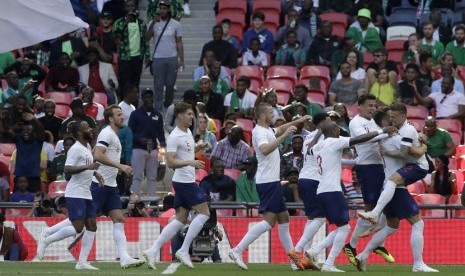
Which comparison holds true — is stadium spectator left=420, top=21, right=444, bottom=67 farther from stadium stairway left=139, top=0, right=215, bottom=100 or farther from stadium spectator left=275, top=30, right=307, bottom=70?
stadium stairway left=139, top=0, right=215, bottom=100

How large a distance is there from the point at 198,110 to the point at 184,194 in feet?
20.9

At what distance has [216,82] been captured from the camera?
93.3 feet

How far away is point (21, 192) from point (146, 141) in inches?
87.6

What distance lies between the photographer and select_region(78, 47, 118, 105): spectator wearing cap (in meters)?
28.9

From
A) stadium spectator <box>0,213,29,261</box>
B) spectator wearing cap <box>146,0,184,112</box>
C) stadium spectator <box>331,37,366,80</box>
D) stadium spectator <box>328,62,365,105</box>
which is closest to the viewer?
stadium spectator <box>0,213,29,261</box>

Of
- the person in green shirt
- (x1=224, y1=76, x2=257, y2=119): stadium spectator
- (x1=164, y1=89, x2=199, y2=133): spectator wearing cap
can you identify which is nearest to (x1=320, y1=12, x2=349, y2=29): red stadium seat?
(x1=224, y1=76, x2=257, y2=119): stadium spectator

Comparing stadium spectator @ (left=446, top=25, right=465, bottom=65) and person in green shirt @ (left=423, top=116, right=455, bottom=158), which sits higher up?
stadium spectator @ (left=446, top=25, right=465, bottom=65)

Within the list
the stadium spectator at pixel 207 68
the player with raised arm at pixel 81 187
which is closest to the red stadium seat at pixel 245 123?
the stadium spectator at pixel 207 68

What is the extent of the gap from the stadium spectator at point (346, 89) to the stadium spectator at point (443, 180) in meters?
3.55

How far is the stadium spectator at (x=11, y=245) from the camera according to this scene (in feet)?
75.5

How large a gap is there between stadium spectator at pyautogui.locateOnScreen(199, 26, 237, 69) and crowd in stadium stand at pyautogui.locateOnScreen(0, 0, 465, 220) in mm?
18

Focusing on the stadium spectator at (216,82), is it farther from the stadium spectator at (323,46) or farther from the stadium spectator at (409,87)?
the stadium spectator at (409,87)

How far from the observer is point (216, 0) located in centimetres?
3269

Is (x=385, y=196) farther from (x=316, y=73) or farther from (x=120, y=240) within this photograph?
(x=316, y=73)
